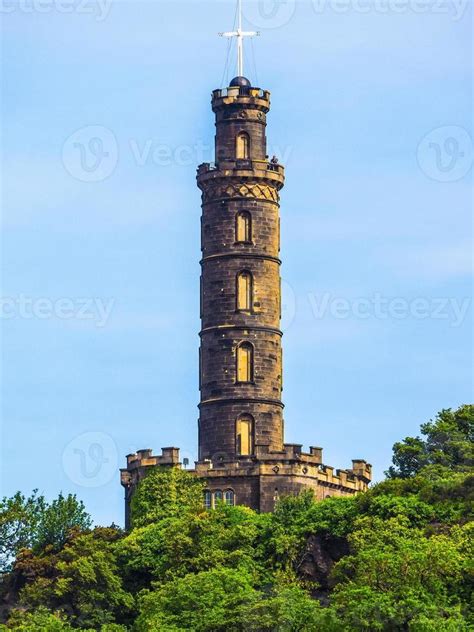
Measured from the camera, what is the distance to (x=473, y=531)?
140375 millimetres

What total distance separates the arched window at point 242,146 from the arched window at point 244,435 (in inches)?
551

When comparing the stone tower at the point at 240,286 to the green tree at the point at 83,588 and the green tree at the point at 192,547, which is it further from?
the green tree at the point at 83,588

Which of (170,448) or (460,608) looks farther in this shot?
(170,448)

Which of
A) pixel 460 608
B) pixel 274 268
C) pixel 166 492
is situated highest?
pixel 274 268

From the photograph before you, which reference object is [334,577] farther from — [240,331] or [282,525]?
[240,331]

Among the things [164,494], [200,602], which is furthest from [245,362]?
[200,602]

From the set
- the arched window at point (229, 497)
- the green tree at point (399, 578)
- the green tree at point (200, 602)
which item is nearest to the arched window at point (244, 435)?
the arched window at point (229, 497)

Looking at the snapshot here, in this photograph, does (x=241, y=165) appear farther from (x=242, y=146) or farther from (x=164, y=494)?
(x=164, y=494)

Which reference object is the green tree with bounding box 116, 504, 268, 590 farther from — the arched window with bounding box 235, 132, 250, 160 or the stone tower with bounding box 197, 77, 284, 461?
the arched window with bounding box 235, 132, 250, 160

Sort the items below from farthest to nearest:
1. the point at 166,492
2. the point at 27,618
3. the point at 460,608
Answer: the point at 166,492
the point at 27,618
the point at 460,608

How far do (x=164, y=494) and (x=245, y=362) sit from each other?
28.5 feet

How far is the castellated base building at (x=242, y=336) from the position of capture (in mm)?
154000

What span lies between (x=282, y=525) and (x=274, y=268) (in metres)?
18.0

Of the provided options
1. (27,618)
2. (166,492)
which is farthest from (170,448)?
(27,618)
